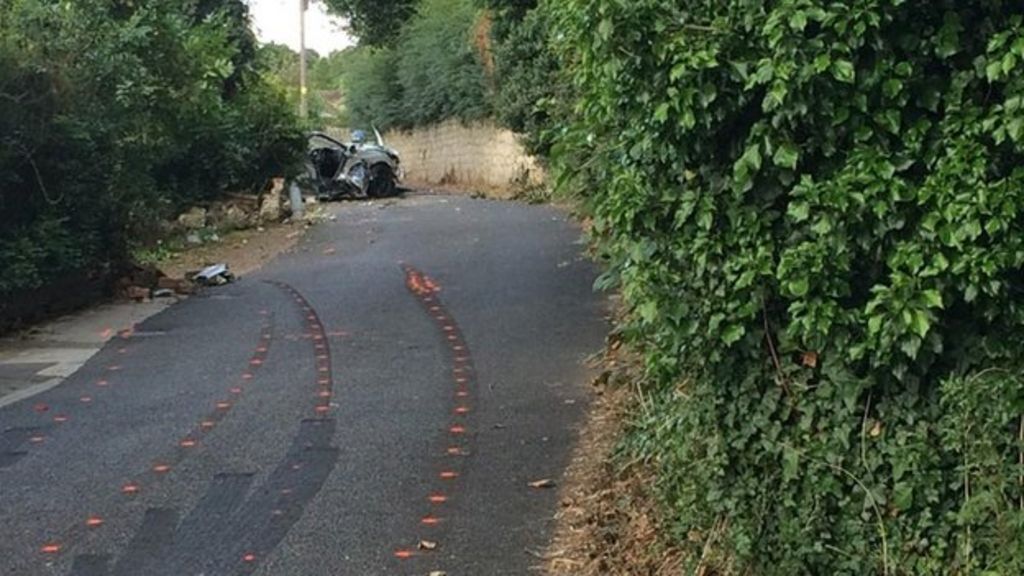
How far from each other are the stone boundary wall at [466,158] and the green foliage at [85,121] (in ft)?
37.0

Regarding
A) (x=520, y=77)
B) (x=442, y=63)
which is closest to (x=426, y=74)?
(x=442, y=63)

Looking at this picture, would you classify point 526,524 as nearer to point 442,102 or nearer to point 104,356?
point 104,356

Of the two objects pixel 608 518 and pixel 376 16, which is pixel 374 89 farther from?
pixel 608 518

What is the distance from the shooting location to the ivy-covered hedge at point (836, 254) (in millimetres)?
3758

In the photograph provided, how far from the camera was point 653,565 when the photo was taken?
5.00 meters

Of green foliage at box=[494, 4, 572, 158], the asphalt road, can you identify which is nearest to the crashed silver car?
green foliage at box=[494, 4, 572, 158]

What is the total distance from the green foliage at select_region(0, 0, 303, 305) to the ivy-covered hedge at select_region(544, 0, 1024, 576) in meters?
9.69

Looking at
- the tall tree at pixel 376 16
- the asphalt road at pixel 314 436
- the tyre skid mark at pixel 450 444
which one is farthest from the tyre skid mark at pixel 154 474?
the tall tree at pixel 376 16

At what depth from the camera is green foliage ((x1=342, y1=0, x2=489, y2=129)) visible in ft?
107

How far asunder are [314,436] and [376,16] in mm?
32399

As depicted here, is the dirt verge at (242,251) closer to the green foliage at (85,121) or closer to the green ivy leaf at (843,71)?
the green foliage at (85,121)

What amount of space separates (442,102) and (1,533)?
103ft

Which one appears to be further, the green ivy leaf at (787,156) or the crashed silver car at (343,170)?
the crashed silver car at (343,170)

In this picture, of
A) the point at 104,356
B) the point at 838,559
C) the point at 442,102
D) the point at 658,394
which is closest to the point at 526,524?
the point at 658,394
